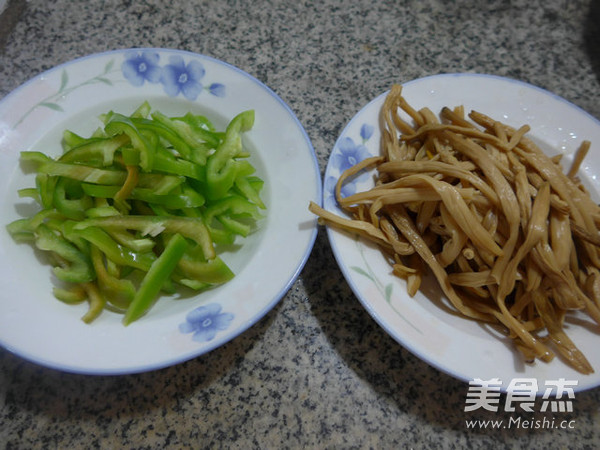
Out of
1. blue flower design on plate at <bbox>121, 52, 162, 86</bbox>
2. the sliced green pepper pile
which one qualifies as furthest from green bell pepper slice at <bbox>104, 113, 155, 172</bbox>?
blue flower design on plate at <bbox>121, 52, 162, 86</bbox>

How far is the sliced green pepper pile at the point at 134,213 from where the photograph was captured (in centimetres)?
105

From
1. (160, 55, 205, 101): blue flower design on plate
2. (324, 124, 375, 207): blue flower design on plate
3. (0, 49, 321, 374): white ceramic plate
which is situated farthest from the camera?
(160, 55, 205, 101): blue flower design on plate

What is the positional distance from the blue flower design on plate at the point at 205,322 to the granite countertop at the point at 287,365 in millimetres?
198

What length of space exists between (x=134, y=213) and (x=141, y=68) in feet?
1.63

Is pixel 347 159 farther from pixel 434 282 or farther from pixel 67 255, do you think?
pixel 67 255

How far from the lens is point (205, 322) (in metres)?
0.99

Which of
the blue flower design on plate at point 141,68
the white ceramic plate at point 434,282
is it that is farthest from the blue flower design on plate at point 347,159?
the blue flower design on plate at point 141,68

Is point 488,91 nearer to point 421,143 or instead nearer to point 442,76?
point 442,76

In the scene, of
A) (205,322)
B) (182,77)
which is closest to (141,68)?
(182,77)

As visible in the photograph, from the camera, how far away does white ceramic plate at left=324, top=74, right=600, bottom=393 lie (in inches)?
38.6

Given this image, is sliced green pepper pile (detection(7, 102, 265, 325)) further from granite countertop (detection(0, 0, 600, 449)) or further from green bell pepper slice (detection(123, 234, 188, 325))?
granite countertop (detection(0, 0, 600, 449))

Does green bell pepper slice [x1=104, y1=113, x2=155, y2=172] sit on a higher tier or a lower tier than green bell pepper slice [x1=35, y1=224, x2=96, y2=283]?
higher

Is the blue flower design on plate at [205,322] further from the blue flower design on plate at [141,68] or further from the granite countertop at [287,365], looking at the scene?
the blue flower design on plate at [141,68]

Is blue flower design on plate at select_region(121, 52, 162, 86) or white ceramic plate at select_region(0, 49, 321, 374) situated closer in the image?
white ceramic plate at select_region(0, 49, 321, 374)
